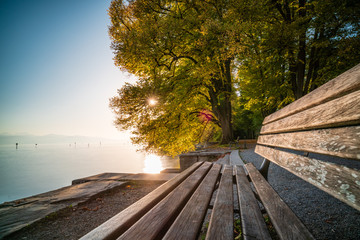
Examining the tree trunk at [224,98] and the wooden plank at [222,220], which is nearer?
the wooden plank at [222,220]

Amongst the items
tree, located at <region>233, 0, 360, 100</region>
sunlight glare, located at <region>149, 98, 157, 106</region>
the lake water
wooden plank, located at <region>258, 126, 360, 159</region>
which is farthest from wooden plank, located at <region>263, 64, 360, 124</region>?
the lake water

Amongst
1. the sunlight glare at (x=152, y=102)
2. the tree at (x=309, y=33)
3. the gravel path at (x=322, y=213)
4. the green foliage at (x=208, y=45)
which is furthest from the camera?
the sunlight glare at (x=152, y=102)

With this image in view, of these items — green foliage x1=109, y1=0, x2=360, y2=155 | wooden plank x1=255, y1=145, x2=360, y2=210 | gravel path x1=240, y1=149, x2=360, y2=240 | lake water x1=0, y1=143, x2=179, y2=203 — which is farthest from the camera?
lake water x1=0, y1=143, x2=179, y2=203

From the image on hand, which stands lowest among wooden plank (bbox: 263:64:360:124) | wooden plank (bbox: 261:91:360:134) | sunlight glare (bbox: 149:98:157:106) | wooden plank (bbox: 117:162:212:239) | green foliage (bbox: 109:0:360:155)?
wooden plank (bbox: 117:162:212:239)

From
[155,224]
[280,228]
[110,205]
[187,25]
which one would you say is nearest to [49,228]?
[110,205]

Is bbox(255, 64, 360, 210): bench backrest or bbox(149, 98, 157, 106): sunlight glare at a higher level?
bbox(149, 98, 157, 106): sunlight glare

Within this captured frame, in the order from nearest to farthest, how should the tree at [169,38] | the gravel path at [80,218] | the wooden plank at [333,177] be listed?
the wooden plank at [333,177], the gravel path at [80,218], the tree at [169,38]

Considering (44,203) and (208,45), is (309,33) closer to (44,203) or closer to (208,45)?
(208,45)

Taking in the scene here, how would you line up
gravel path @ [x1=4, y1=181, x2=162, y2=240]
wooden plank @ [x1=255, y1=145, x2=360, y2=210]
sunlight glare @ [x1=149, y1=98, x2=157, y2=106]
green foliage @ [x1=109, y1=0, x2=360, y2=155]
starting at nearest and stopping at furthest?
wooden plank @ [x1=255, y1=145, x2=360, y2=210], gravel path @ [x1=4, y1=181, x2=162, y2=240], green foliage @ [x1=109, y1=0, x2=360, y2=155], sunlight glare @ [x1=149, y1=98, x2=157, y2=106]

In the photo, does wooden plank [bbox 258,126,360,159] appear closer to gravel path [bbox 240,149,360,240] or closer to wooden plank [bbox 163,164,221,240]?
wooden plank [bbox 163,164,221,240]

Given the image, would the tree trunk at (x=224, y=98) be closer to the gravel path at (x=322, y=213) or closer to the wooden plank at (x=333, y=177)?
the gravel path at (x=322, y=213)

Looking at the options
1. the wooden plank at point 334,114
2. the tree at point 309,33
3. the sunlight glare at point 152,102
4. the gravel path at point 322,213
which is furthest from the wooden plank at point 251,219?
the tree at point 309,33

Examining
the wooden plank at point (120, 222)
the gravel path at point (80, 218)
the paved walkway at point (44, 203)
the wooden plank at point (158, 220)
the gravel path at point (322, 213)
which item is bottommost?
the gravel path at point (80, 218)

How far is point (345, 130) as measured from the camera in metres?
0.70
